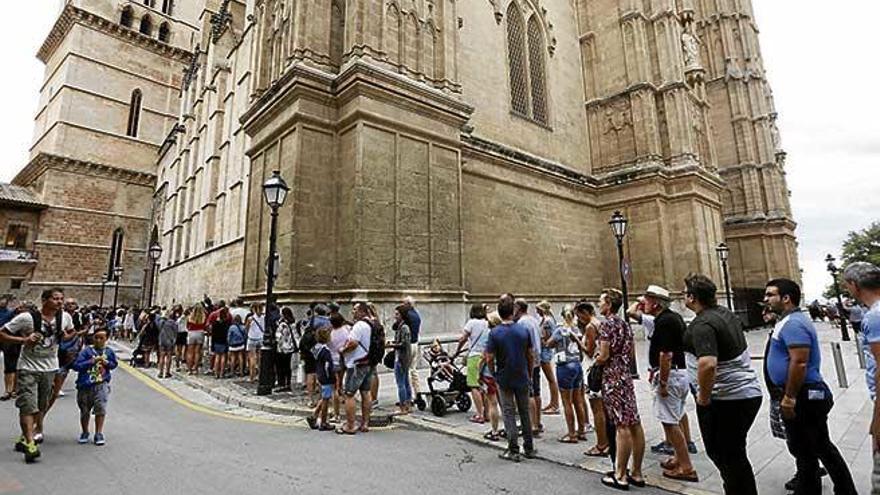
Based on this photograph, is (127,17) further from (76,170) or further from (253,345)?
(253,345)

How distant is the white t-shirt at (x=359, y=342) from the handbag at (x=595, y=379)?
3099 millimetres

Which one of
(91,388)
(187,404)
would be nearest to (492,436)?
(91,388)

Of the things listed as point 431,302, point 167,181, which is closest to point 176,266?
point 167,181

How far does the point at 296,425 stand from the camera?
639cm

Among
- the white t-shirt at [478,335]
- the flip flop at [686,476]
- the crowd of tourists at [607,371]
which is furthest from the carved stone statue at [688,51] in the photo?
the flip flop at [686,476]

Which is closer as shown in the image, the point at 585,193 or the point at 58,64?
the point at 585,193

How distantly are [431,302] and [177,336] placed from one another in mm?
7606

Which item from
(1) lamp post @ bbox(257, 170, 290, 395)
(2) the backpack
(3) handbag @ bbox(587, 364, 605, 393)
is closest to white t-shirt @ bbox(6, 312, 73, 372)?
(1) lamp post @ bbox(257, 170, 290, 395)

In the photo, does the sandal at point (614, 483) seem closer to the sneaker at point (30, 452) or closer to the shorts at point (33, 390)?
the sneaker at point (30, 452)

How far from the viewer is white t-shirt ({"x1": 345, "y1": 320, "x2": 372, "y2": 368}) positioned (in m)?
6.05

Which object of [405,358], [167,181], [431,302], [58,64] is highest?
[58,64]

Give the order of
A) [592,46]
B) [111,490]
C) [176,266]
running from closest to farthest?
1. [111,490]
2. [592,46]
3. [176,266]

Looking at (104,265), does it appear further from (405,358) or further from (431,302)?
(405,358)

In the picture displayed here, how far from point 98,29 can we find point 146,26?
498cm
